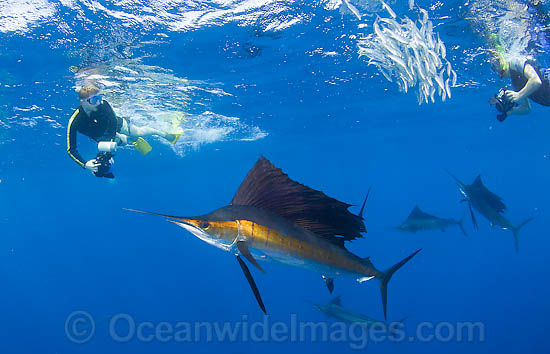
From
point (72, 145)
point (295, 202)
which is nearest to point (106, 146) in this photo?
point (72, 145)

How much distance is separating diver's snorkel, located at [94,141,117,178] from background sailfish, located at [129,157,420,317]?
3805 millimetres

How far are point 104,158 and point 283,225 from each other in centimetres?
420

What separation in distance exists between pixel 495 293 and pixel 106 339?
33.1m

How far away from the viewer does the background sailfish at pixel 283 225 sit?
183cm

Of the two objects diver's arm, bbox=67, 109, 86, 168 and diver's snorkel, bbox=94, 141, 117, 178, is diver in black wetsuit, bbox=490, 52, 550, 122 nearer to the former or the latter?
diver's snorkel, bbox=94, 141, 117, 178

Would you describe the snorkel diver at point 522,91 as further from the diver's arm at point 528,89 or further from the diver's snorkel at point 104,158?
the diver's snorkel at point 104,158

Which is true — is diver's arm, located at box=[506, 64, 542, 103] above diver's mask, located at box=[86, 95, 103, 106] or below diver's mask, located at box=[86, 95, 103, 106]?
above

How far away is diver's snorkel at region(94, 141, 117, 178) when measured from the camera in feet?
16.2

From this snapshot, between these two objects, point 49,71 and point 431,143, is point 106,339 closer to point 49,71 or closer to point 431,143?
point 49,71

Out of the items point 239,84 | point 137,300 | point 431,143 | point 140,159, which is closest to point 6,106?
point 239,84

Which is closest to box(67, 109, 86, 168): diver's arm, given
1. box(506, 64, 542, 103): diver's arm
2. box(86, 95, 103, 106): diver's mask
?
box(86, 95, 103, 106): diver's mask

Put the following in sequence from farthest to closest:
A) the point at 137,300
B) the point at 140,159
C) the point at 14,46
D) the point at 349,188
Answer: the point at 349,188
the point at 137,300
the point at 140,159
the point at 14,46

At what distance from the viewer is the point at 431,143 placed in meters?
34.8

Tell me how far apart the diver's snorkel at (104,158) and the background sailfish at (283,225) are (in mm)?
3805
